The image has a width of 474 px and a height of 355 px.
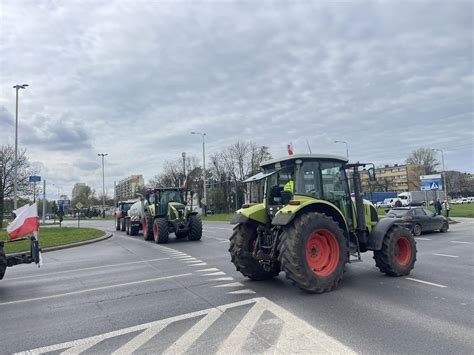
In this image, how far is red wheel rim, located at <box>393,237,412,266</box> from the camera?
833 centimetres

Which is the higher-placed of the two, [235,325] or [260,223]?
[260,223]

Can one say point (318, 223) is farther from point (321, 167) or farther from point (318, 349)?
point (318, 349)

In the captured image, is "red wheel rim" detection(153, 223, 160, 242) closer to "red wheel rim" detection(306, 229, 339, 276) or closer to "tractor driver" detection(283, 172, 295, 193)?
"tractor driver" detection(283, 172, 295, 193)

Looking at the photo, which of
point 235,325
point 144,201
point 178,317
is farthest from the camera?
point 144,201

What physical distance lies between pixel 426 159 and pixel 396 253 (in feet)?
301

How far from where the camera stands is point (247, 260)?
8086 mm

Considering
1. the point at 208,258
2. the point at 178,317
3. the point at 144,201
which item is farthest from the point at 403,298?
the point at 144,201

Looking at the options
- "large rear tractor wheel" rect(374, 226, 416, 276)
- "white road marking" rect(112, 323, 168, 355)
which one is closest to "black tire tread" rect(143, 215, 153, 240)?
"large rear tractor wheel" rect(374, 226, 416, 276)

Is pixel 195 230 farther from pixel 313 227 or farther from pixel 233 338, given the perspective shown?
pixel 233 338

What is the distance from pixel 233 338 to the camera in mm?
4797

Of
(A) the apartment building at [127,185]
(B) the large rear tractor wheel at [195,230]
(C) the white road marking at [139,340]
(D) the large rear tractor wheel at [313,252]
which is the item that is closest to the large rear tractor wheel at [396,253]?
(D) the large rear tractor wheel at [313,252]

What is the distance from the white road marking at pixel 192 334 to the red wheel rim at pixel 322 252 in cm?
211

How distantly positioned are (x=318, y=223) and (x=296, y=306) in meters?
1.57

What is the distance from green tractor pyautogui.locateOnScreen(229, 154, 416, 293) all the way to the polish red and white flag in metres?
5.00
